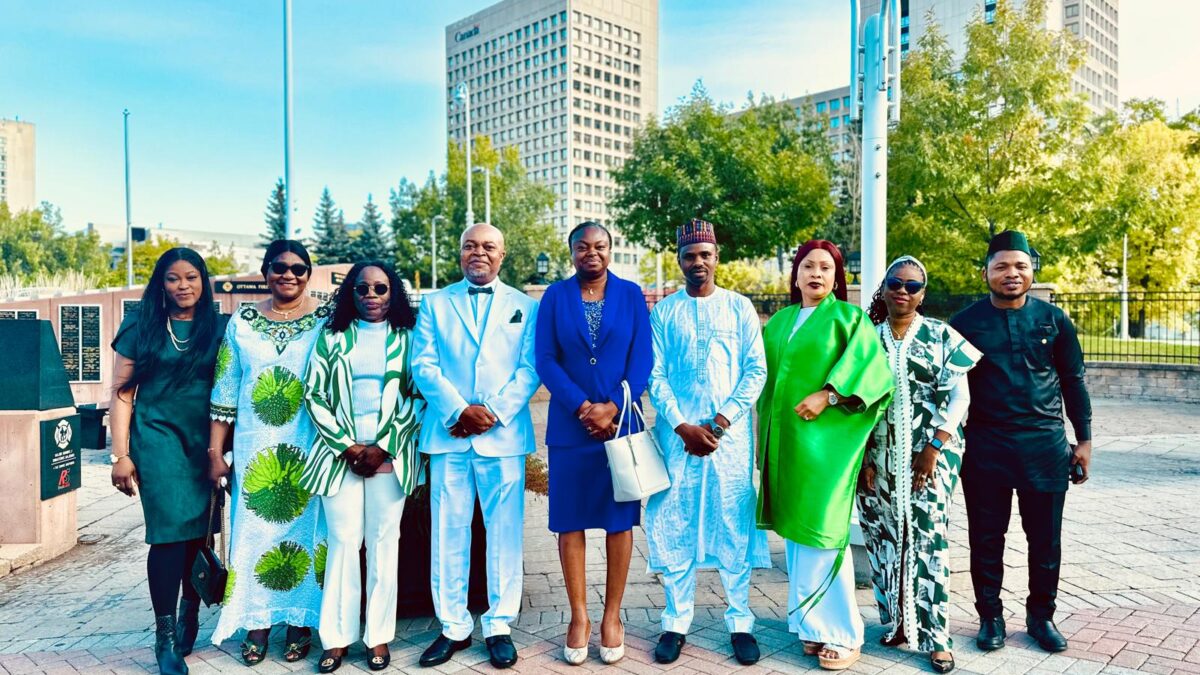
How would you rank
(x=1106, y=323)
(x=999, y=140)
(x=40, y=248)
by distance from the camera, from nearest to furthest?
(x=1106, y=323), (x=999, y=140), (x=40, y=248)

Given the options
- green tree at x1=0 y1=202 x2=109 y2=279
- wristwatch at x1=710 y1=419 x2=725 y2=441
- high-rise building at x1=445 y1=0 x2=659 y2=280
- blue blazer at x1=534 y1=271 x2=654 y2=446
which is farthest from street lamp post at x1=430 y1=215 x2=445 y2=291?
high-rise building at x1=445 y1=0 x2=659 y2=280

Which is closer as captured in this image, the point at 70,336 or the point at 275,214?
the point at 70,336

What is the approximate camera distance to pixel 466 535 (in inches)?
165

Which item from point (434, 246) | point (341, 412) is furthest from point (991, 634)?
point (434, 246)

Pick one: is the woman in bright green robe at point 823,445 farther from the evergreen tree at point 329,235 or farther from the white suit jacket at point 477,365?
the evergreen tree at point 329,235

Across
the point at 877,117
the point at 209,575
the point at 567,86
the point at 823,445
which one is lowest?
the point at 209,575

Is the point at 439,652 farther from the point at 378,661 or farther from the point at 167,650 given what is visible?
the point at 167,650

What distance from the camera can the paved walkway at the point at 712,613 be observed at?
4.01m

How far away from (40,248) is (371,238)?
68.7ft

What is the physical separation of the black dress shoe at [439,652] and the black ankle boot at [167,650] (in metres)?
1.12

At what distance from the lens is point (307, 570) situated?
419cm

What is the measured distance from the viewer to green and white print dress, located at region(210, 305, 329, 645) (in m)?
4.06

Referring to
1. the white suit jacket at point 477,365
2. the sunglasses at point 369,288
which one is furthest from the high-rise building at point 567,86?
the sunglasses at point 369,288

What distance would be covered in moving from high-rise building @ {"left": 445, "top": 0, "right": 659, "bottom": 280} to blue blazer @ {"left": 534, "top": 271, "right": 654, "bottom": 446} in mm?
114611
